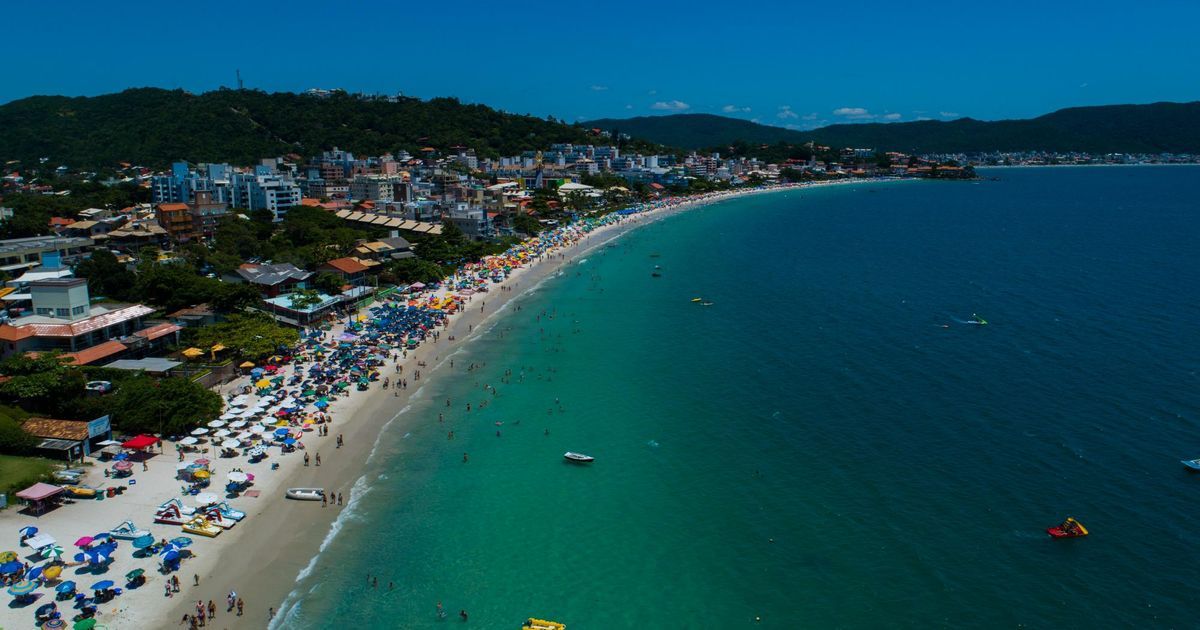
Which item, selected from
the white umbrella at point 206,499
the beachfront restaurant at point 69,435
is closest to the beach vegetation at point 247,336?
the beachfront restaurant at point 69,435

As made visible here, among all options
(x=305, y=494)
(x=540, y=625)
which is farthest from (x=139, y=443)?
(x=540, y=625)

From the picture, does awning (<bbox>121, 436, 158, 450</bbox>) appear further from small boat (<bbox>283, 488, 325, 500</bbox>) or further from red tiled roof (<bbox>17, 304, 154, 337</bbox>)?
red tiled roof (<bbox>17, 304, 154, 337</bbox>)

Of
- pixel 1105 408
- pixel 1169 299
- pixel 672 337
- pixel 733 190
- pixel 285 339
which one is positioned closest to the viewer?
pixel 1105 408

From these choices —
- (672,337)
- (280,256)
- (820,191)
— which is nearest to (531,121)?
(820,191)

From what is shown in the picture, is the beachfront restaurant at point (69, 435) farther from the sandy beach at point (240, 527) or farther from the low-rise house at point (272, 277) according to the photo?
the low-rise house at point (272, 277)

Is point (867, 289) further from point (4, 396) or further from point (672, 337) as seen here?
point (4, 396)

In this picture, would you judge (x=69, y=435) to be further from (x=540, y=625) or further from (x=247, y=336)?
(x=540, y=625)

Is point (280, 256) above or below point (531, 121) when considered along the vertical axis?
below
